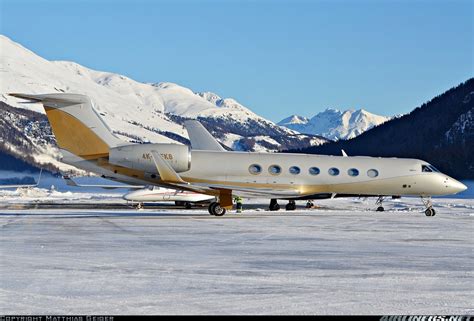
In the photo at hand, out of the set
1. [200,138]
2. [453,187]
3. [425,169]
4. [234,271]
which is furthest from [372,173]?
[234,271]

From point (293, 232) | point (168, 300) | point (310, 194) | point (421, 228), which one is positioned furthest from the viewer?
point (310, 194)

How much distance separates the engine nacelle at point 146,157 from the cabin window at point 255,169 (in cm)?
283

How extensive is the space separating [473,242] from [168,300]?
1134 cm

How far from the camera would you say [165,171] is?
31.0 m

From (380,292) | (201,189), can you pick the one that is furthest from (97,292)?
(201,189)

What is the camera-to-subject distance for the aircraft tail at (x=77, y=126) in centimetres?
3127

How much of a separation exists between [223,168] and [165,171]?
2.91 m

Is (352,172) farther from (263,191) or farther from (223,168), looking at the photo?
(223,168)

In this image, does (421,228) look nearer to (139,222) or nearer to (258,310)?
(139,222)

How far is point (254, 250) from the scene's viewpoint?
16469 millimetres

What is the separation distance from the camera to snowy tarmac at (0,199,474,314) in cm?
980

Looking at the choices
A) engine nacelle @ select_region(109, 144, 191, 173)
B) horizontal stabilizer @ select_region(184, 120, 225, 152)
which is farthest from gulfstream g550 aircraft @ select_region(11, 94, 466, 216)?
horizontal stabilizer @ select_region(184, 120, 225, 152)

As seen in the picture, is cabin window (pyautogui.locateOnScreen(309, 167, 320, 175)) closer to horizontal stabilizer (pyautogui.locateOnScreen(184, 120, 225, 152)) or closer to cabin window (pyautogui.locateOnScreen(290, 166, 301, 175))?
cabin window (pyautogui.locateOnScreen(290, 166, 301, 175))

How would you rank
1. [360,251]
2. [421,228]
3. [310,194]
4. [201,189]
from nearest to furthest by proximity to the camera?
[360,251] → [421,228] → [201,189] → [310,194]
